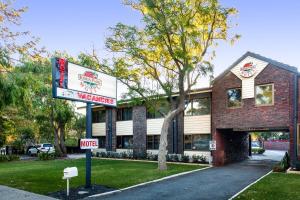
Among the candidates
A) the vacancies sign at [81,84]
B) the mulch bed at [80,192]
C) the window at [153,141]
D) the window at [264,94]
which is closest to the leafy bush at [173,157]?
the window at [153,141]

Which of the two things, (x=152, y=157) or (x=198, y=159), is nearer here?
(x=198, y=159)

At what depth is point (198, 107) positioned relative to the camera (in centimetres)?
2688

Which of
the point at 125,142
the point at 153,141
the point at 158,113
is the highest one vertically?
the point at 158,113

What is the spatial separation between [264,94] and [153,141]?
1237cm

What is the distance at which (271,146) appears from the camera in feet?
188

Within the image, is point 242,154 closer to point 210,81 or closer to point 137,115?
point 210,81

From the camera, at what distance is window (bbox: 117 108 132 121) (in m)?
33.5

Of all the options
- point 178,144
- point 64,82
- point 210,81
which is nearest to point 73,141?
point 178,144

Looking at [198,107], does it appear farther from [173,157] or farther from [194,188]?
[194,188]

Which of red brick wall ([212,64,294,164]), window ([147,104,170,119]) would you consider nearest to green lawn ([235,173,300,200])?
red brick wall ([212,64,294,164])

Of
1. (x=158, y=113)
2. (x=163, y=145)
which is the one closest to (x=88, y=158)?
(x=163, y=145)

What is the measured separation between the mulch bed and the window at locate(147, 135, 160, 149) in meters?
15.9

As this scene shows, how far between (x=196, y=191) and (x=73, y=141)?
39556mm

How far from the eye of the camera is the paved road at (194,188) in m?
12.9
